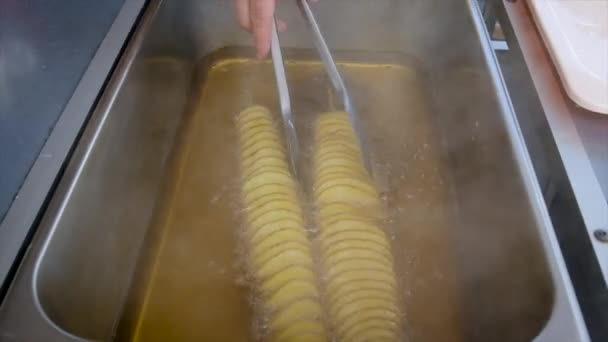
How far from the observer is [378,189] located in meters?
0.94

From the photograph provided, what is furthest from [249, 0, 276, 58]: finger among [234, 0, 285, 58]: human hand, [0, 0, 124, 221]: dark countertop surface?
[0, 0, 124, 221]: dark countertop surface

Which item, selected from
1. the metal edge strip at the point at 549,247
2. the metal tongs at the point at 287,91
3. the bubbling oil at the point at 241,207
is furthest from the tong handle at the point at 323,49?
the metal edge strip at the point at 549,247

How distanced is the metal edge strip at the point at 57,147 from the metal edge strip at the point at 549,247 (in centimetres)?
58

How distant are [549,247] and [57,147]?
0.63 meters

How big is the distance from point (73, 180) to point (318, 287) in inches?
13.9

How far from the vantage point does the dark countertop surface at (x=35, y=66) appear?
68cm

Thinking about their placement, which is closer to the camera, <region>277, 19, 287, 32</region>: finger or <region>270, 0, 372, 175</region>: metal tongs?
<region>270, 0, 372, 175</region>: metal tongs

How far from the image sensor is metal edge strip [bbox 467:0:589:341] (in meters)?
0.56

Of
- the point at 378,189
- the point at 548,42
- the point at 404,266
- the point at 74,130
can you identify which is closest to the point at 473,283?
the point at 404,266

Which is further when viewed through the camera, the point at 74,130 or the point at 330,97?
the point at 330,97

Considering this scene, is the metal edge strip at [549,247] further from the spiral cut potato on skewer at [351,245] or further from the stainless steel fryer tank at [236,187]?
the spiral cut potato on skewer at [351,245]

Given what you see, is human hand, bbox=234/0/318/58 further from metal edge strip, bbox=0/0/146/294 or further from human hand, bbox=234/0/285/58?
metal edge strip, bbox=0/0/146/294

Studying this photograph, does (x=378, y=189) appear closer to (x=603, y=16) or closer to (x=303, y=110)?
(x=303, y=110)

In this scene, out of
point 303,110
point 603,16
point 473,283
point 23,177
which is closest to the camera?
point 23,177
